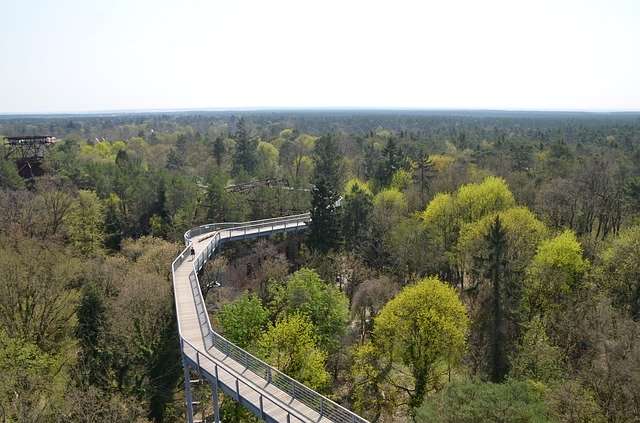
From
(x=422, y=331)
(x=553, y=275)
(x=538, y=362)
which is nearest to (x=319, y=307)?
(x=422, y=331)

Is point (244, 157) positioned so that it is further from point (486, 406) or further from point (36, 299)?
point (486, 406)

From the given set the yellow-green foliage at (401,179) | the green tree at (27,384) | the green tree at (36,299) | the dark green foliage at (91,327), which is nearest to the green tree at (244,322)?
the dark green foliage at (91,327)

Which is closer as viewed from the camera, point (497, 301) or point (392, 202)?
point (497, 301)

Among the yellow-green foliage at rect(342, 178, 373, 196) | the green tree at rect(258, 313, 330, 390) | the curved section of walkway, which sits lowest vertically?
the green tree at rect(258, 313, 330, 390)

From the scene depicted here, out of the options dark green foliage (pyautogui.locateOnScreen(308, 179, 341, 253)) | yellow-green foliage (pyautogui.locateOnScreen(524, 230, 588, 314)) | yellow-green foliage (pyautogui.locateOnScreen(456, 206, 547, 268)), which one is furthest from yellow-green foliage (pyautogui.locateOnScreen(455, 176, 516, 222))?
dark green foliage (pyautogui.locateOnScreen(308, 179, 341, 253))

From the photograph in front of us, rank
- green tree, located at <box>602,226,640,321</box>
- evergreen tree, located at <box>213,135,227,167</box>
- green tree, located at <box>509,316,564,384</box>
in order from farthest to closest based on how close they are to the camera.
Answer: evergreen tree, located at <box>213,135,227,167</box> → green tree, located at <box>602,226,640,321</box> → green tree, located at <box>509,316,564,384</box>

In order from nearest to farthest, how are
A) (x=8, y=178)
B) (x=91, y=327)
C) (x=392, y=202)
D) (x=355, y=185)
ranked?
(x=91, y=327), (x=8, y=178), (x=392, y=202), (x=355, y=185)

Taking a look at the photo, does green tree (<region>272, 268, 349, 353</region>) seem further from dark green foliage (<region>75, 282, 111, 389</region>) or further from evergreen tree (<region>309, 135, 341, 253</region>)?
evergreen tree (<region>309, 135, 341, 253</region>)
